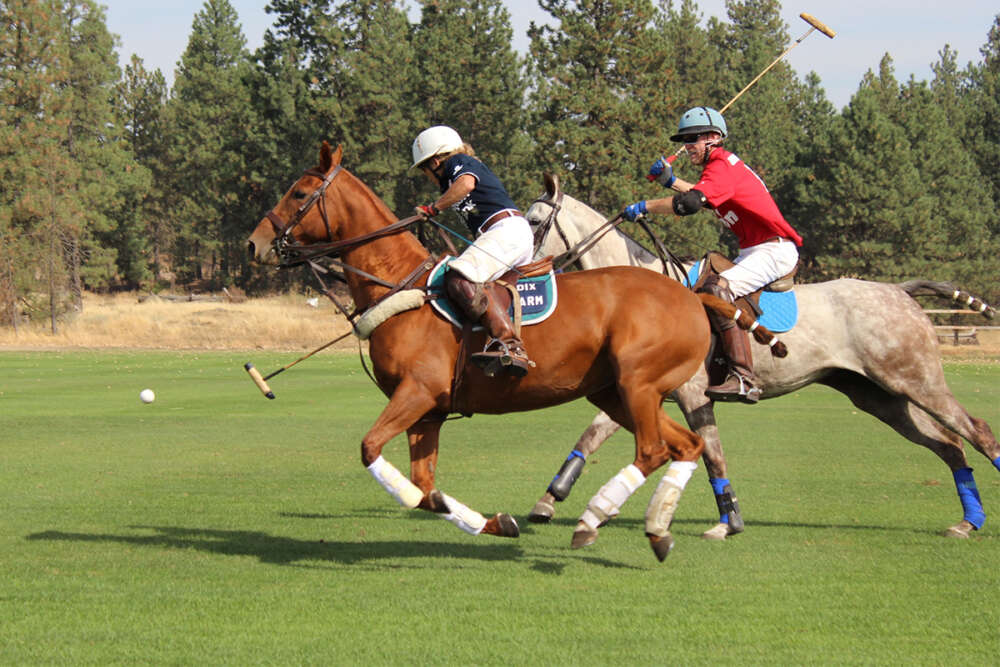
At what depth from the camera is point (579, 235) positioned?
34.9ft

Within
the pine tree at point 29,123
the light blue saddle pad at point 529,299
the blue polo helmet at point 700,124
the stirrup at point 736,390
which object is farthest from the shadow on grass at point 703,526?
the pine tree at point 29,123

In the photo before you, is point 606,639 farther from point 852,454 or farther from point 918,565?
point 852,454

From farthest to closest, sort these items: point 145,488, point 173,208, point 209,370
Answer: point 173,208 → point 209,370 → point 145,488

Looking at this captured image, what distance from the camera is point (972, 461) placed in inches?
581

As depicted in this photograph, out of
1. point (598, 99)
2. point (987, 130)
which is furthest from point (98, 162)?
point (987, 130)

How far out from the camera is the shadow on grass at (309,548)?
8.62m

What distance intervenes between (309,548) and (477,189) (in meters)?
3.08

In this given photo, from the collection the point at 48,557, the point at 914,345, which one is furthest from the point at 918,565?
the point at 48,557

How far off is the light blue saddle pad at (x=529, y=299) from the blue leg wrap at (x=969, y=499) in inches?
162

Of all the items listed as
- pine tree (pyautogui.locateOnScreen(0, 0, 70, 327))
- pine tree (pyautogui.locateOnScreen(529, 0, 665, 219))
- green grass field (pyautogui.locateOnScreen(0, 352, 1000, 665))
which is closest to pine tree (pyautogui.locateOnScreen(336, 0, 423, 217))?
pine tree (pyautogui.locateOnScreen(529, 0, 665, 219))

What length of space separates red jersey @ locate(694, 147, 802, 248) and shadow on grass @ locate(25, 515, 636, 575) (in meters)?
3.14

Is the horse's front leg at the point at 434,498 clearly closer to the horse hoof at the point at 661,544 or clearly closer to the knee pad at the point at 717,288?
the horse hoof at the point at 661,544

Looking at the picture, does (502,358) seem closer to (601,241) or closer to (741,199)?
(601,241)

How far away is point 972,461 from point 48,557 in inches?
437
